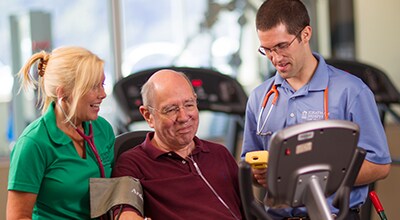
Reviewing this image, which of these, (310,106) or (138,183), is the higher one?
(310,106)

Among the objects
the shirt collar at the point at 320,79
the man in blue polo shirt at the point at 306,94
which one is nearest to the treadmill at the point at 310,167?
the man in blue polo shirt at the point at 306,94

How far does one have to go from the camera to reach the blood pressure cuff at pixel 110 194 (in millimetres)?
2734

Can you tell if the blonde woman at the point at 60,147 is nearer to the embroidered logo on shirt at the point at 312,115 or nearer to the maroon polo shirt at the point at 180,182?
the maroon polo shirt at the point at 180,182

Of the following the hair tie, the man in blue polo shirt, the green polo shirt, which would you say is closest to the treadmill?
the man in blue polo shirt

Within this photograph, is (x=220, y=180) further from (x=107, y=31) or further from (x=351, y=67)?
(x=107, y=31)

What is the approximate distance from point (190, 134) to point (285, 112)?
348 mm

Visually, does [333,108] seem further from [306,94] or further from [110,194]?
[110,194]

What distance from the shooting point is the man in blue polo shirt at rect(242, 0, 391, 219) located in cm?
276

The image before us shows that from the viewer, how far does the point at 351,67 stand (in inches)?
194

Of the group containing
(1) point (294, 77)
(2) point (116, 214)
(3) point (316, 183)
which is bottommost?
(2) point (116, 214)

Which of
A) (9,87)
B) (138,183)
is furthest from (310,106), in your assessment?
(9,87)

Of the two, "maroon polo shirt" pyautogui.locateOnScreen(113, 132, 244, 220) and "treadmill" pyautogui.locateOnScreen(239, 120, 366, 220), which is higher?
"treadmill" pyautogui.locateOnScreen(239, 120, 366, 220)

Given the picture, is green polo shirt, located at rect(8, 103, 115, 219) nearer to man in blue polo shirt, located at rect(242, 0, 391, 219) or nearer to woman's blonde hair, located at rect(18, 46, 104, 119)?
woman's blonde hair, located at rect(18, 46, 104, 119)

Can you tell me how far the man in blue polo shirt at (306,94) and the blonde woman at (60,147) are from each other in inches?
23.8
